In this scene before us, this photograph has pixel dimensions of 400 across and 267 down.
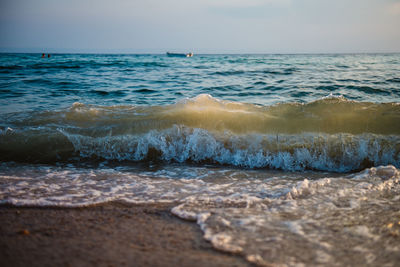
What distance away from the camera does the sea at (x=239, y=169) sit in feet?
6.09

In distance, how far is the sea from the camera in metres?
1.86

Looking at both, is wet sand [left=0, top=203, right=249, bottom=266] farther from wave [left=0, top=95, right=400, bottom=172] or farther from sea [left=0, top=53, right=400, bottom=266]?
wave [left=0, top=95, right=400, bottom=172]

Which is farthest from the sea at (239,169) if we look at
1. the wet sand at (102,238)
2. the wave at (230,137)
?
the wet sand at (102,238)

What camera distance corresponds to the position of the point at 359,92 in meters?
8.57

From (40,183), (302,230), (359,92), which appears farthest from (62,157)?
(359,92)

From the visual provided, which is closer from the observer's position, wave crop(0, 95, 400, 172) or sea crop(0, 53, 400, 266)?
sea crop(0, 53, 400, 266)

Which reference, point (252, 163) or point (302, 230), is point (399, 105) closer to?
point (252, 163)

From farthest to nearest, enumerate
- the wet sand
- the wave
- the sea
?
1. the wave
2. the sea
3. the wet sand

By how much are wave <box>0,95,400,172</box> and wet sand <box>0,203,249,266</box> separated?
6.35ft

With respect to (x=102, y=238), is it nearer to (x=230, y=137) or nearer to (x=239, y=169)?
(x=239, y=169)

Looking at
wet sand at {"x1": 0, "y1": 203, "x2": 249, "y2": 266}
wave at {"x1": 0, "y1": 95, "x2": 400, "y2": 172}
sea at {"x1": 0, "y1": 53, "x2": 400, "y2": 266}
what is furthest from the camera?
wave at {"x1": 0, "y1": 95, "x2": 400, "y2": 172}

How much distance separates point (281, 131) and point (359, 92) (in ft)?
18.1

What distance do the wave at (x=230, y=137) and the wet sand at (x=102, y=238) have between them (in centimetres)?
194

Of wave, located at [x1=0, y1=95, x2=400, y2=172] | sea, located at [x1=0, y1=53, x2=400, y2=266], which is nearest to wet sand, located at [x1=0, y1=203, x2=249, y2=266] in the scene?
sea, located at [x1=0, y1=53, x2=400, y2=266]
